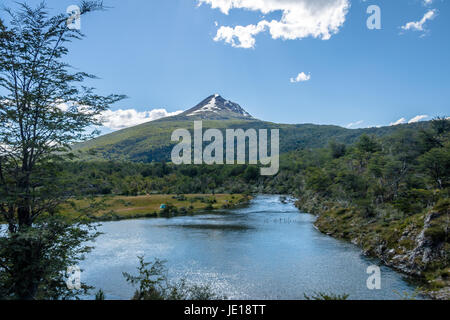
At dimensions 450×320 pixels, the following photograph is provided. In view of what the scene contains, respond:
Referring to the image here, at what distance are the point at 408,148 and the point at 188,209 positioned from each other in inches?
2056

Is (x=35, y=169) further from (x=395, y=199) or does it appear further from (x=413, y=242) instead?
(x=395, y=199)

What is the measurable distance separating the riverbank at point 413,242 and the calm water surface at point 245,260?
1.65 m

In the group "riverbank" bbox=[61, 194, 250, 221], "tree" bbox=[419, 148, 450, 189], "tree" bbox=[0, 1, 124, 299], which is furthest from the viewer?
"riverbank" bbox=[61, 194, 250, 221]

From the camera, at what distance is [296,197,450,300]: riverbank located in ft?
76.0

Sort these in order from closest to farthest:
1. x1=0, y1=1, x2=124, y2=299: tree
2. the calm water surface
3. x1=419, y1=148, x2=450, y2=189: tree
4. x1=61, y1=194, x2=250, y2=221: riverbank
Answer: x1=0, y1=1, x2=124, y2=299: tree
the calm water surface
x1=419, y1=148, x2=450, y2=189: tree
x1=61, y1=194, x2=250, y2=221: riverbank

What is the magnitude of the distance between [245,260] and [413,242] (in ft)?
55.6

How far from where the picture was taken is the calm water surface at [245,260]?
2312 cm

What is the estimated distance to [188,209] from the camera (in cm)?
7462

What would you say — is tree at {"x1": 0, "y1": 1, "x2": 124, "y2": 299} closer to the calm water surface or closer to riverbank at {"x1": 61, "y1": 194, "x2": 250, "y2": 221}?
the calm water surface

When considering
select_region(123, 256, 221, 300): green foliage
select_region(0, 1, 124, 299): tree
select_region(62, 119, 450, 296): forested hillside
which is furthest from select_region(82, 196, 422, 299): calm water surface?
select_region(0, 1, 124, 299): tree

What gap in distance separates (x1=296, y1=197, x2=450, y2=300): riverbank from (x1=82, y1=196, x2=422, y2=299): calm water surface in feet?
5.41

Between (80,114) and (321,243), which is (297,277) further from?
(80,114)

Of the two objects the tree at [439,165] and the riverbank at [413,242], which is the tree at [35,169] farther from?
the tree at [439,165]

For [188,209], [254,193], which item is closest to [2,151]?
[188,209]
